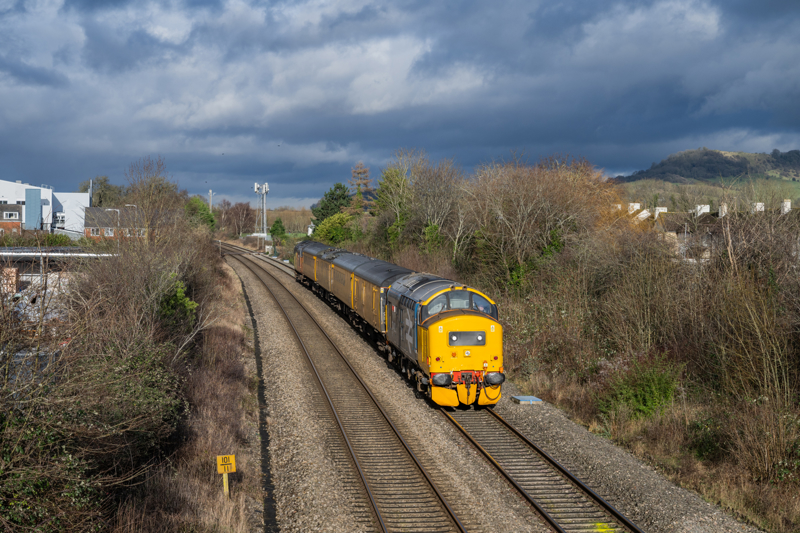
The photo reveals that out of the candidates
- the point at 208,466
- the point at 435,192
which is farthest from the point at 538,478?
the point at 435,192

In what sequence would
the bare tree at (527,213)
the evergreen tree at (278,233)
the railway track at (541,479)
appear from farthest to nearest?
the evergreen tree at (278,233) → the bare tree at (527,213) → the railway track at (541,479)

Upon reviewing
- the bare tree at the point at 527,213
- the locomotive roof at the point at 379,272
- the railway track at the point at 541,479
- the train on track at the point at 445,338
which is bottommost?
the railway track at the point at 541,479

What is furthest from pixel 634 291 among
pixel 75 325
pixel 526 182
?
pixel 75 325

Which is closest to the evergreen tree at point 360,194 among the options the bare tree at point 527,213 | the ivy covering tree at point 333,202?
the ivy covering tree at point 333,202

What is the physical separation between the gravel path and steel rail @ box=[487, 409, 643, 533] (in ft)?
0.93

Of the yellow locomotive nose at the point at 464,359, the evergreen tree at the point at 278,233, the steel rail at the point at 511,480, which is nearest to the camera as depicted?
the steel rail at the point at 511,480

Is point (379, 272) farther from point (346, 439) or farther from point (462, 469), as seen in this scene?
point (462, 469)

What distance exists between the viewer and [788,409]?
1039cm

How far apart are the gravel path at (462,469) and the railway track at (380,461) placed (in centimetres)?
28

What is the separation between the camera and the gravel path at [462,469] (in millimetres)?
8891

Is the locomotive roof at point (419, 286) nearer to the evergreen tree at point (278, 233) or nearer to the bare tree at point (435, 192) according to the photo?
the bare tree at point (435, 192)

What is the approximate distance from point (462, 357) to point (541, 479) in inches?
151

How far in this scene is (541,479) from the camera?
1041 cm

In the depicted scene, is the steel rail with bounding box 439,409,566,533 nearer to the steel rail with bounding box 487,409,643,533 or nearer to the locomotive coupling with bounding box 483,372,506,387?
the steel rail with bounding box 487,409,643,533
